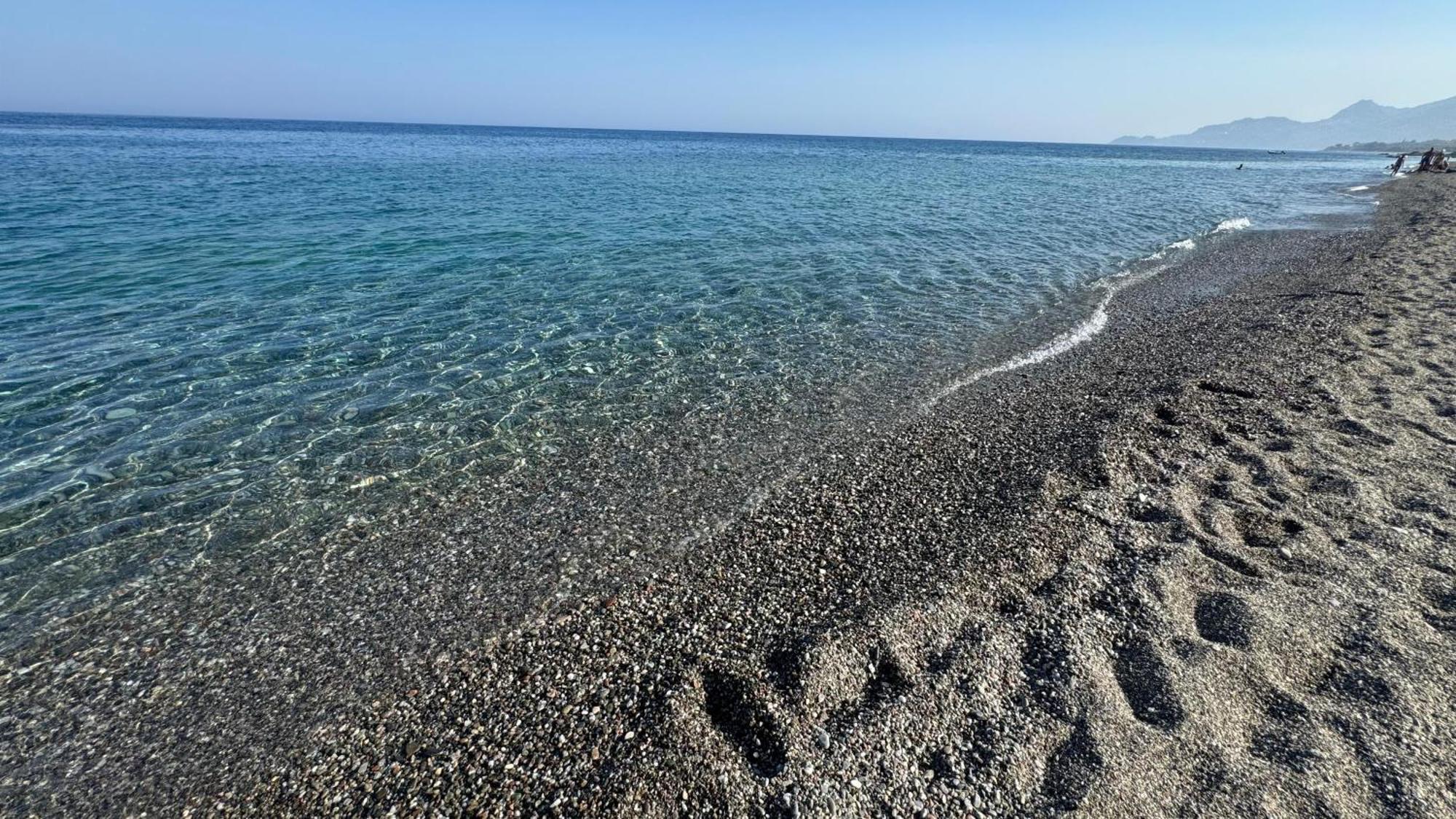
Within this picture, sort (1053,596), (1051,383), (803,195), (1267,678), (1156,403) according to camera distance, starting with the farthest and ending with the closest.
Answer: (803,195) → (1051,383) → (1156,403) → (1053,596) → (1267,678)

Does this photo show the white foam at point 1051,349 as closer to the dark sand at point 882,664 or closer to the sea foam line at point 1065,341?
the sea foam line at point 1065,341

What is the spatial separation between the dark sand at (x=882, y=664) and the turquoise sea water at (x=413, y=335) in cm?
216

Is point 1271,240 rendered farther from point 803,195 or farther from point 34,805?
point 34,805

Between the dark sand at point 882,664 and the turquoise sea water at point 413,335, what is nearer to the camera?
the dark sand at point 882,664

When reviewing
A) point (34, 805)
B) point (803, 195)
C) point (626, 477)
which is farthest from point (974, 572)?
point (803, 195)

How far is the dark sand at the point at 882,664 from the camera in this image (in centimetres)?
509

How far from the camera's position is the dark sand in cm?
509

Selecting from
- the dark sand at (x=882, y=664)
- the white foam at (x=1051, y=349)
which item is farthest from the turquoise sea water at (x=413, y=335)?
the dark sand at (x=882, y=664)

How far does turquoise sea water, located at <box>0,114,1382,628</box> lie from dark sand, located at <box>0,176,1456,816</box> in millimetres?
2163

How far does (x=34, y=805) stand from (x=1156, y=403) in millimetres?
16128

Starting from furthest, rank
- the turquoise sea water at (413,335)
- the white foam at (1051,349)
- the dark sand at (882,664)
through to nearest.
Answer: the white foam at (1051,349), the turquoise sea water at (413,335), the dark sand at (882,664)

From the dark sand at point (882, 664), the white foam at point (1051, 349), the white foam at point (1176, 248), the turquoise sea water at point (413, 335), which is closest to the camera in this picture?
the dark sand at point (882, 664)

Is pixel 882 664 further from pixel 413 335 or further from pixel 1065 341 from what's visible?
pixel 413 335

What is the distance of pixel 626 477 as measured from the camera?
33.2 feet
